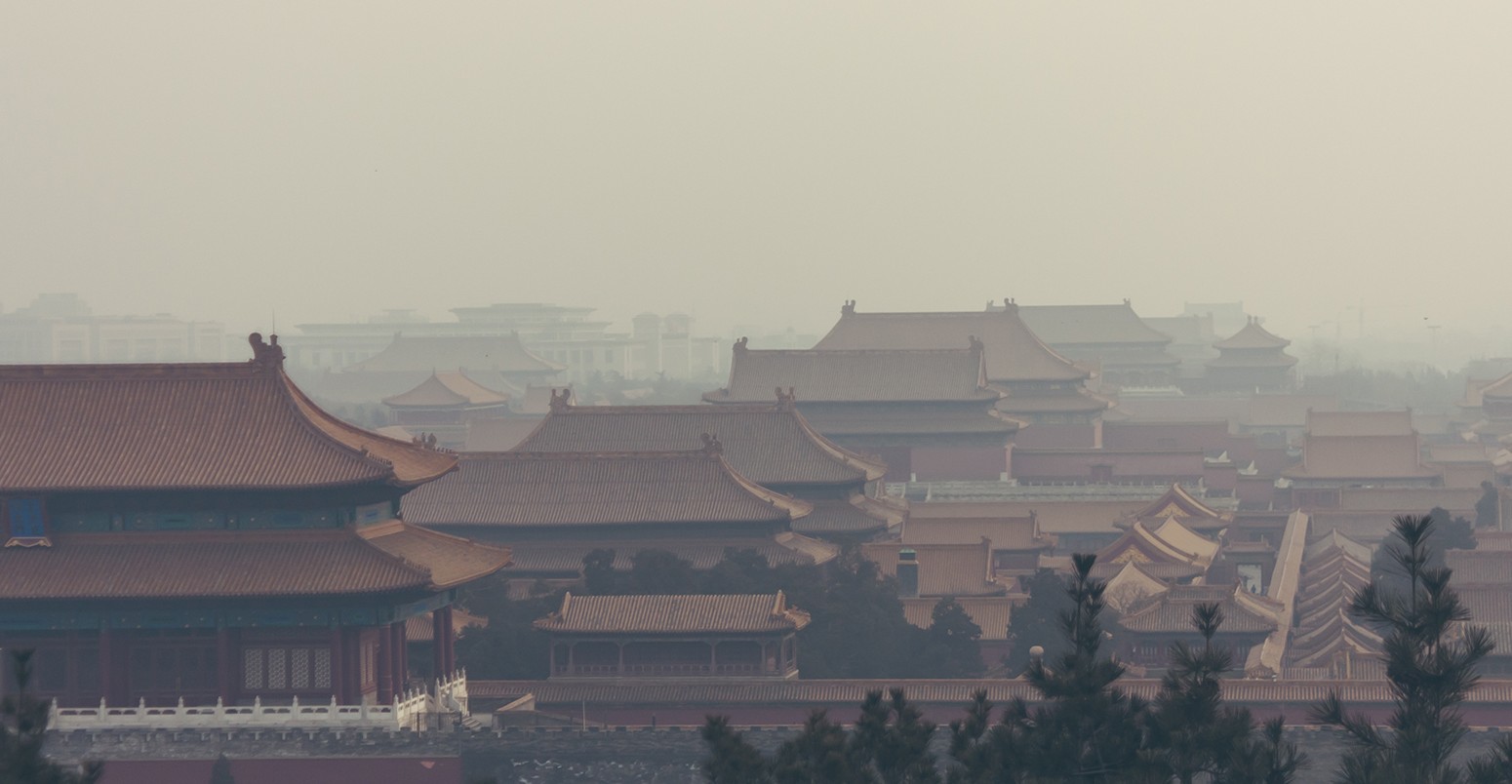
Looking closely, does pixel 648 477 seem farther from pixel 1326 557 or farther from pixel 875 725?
pixel 875 725

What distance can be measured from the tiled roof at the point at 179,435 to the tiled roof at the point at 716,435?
59.7 ft

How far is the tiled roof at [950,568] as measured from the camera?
171 feet

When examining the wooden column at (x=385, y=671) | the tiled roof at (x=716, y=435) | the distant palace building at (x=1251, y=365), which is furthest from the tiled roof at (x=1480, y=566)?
the distant palace building at (x=1251, y=365)

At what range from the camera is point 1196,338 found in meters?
162

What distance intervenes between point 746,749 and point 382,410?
375 ft

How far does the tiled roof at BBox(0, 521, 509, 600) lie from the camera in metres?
36.9

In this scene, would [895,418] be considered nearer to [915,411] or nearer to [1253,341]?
[915,411]

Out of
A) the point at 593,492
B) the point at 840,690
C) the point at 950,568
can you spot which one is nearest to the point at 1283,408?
the point at 950,568

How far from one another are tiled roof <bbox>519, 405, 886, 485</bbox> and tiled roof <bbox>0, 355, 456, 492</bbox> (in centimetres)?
1821

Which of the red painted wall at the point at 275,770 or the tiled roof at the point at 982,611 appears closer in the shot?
the red painted wall at the point at 275,770

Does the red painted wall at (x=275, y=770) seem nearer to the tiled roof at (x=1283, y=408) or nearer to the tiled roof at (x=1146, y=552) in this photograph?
the tiled roof at (x=1146, y=552)

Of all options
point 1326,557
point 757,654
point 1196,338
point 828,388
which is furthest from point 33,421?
point 1196,338

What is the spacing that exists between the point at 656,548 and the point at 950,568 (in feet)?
21.1

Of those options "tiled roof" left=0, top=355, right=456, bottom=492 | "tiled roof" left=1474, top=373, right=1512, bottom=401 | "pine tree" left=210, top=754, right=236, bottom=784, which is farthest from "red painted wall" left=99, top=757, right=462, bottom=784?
"tiled roof" left=1474, top=373, right=1512, bottom=401
